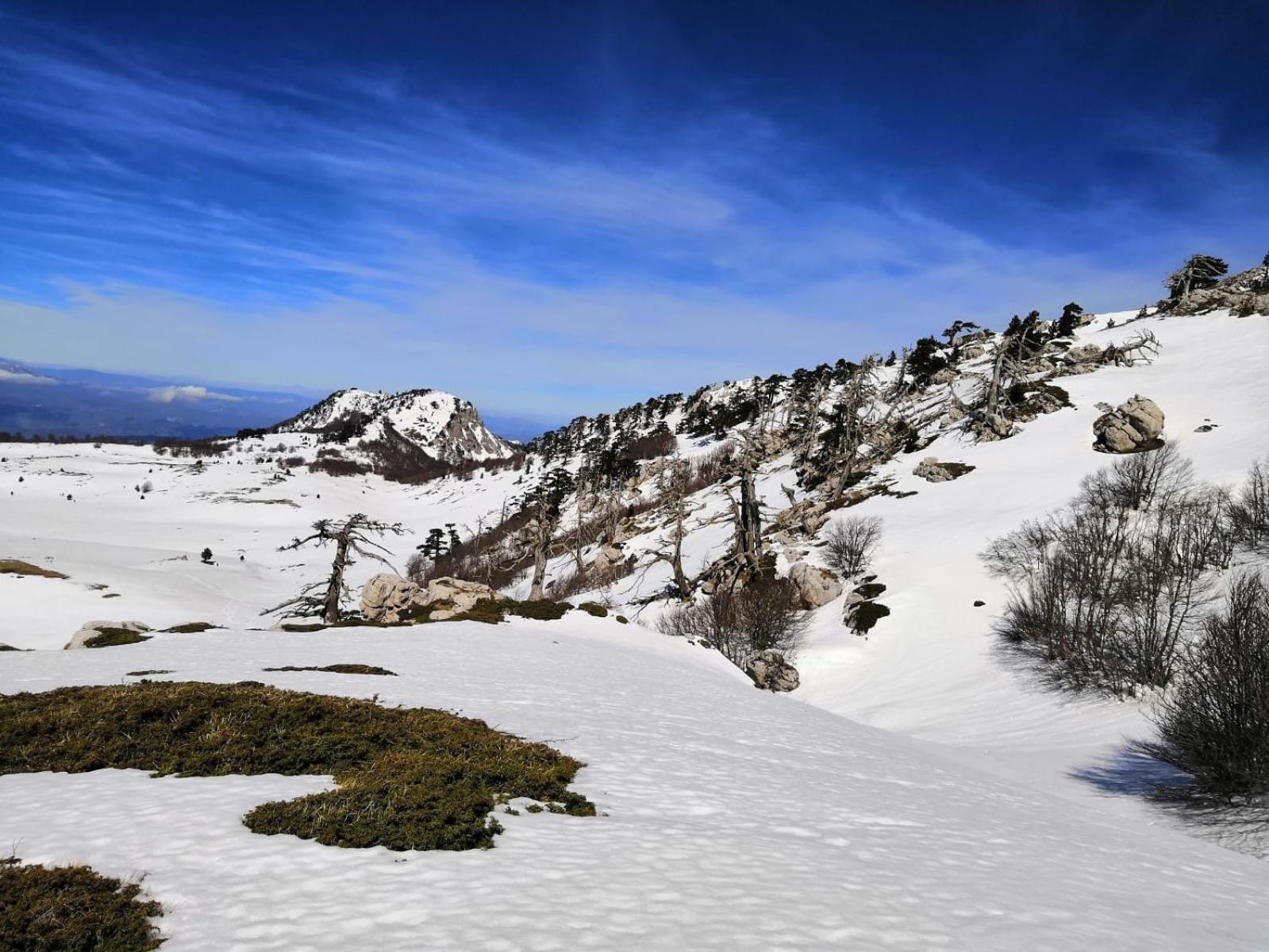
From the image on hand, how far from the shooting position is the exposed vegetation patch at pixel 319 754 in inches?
311

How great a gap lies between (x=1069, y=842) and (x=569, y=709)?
11.8m

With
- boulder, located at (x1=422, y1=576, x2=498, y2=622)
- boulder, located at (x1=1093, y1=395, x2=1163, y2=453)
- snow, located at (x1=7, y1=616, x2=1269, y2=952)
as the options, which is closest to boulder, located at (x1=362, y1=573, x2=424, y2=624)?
boulder, located at (x1=422, y1=576, x2=498, y2=622)

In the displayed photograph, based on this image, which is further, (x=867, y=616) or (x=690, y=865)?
(x=867, y=616)

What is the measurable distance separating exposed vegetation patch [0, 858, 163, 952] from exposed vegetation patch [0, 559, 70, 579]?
6261 cm

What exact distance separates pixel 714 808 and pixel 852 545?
141 ft

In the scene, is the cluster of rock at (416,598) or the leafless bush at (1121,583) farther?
the cluster of rock at (416,598)

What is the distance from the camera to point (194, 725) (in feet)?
37.3

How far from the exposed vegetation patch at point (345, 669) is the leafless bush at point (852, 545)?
37667 millimetres

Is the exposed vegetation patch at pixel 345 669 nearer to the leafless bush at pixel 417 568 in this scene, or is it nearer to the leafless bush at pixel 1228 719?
the leafless bush at pixel 1228 719

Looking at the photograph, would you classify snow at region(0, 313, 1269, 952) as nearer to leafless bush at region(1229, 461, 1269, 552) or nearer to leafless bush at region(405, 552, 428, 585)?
leafless bush at region(1229, 461, 1269, 552)

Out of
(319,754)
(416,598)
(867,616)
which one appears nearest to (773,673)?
(867,616)

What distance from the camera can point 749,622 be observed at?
137ft

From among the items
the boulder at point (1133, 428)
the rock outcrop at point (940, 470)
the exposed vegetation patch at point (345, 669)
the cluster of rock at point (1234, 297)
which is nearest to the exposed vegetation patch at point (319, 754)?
the exposed vegetation patch at point (345, 669)

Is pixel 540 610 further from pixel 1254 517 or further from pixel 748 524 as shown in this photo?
pixel 1254 517
